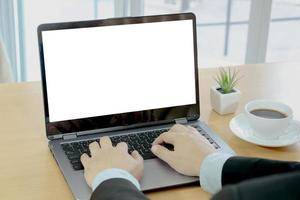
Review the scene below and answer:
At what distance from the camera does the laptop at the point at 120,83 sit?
4.16ft

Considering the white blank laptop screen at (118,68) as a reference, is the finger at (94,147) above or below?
below

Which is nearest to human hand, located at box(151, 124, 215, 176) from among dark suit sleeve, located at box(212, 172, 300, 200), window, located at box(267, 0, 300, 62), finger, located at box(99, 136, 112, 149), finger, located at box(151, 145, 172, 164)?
finger, located at box(151, 145, 172, 164)

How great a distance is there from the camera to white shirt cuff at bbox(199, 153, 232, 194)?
111cm

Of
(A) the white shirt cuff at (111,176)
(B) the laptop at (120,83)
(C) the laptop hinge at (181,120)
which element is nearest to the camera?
(A) the white shirt cuff at (111,176)

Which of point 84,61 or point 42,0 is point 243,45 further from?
point 84,61

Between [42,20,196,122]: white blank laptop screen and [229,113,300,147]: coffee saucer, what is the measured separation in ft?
0.44

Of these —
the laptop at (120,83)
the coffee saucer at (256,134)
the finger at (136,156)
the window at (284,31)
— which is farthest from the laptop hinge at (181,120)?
the window at (284,31)

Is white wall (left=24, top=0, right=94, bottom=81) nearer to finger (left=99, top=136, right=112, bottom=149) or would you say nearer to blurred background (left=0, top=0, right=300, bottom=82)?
blurred background (left=0, top=0, right=300, bottom=82)

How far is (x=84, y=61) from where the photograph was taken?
1301mm

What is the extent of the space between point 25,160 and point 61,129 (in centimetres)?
12

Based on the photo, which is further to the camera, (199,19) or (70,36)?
(199,19)

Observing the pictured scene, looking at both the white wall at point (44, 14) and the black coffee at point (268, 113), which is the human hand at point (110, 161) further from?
the white wall at point (44, 14)

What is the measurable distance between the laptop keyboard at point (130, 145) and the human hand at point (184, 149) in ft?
0.07

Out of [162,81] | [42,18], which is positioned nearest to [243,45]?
[42,18]
